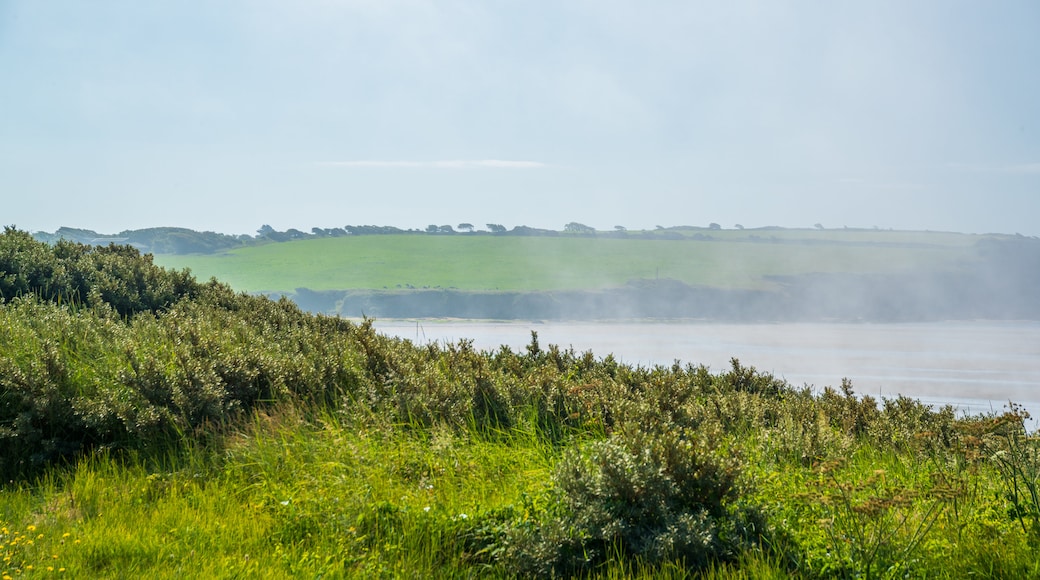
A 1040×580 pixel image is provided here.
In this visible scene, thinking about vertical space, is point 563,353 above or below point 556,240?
below

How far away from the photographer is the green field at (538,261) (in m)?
58.3

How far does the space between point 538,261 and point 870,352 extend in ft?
147

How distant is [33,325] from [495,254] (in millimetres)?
65079

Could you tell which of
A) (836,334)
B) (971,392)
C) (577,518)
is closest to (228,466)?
(577,518)

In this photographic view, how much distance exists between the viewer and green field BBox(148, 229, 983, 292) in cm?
5834

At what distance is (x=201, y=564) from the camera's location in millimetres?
4477

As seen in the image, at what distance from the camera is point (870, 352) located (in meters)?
29.3

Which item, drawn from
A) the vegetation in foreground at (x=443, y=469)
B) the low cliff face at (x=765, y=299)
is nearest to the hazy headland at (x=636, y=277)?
the low cliff face at (x=765, y=299)

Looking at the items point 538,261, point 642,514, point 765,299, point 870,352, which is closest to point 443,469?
point 642,514

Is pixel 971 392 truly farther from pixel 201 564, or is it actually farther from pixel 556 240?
pixel 556 240

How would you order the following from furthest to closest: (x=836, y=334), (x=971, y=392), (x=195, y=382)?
(x=836, y=334), (x=971, y=392), (x=195, y=382)

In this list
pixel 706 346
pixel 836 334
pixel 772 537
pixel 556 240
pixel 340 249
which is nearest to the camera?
pixel 772 537

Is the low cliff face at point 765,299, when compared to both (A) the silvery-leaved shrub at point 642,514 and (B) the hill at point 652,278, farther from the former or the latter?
(A) the silvery-leaved shrub at point 642,514

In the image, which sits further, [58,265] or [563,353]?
[58,265]
